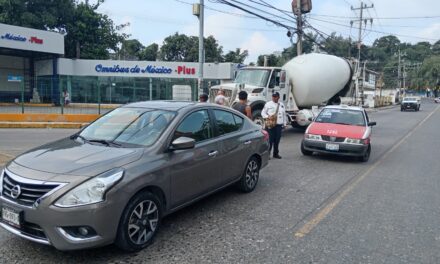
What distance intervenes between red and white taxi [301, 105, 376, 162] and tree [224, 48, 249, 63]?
51.2 metres

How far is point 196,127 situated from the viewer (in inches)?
204

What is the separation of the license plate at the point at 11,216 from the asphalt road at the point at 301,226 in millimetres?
412

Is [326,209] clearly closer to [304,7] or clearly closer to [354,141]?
[354,141]

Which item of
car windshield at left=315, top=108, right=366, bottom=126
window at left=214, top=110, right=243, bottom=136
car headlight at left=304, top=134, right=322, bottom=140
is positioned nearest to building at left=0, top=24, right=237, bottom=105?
car windshield at left=315, top=108, right=366, bottom=126

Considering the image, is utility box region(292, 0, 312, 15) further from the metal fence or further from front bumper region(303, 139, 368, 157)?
front bumper region(303, 139, 368, 157)

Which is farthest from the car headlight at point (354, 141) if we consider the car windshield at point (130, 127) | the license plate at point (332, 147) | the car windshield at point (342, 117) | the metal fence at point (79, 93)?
the metal fence at point (79, 93)

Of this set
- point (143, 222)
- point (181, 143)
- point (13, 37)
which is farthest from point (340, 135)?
point (13, 37)

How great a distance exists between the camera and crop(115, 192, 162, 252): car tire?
387 cm

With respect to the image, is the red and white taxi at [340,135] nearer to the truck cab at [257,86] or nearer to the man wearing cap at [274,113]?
the man wearing cap at [274,113]

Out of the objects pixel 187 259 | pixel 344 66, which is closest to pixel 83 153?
pixel 187 259

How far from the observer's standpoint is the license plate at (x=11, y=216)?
11.9ft

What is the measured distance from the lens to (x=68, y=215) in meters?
3.47

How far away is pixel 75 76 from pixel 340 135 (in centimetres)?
2868

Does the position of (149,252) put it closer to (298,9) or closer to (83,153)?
(83,153)
